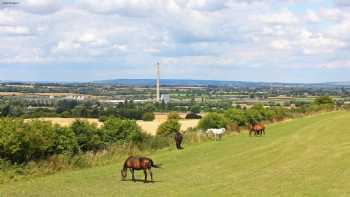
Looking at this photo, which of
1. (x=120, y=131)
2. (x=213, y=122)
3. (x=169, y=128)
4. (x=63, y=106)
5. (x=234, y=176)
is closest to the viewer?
(x=234, y=176)

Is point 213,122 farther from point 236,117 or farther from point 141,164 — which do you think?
point 141,164

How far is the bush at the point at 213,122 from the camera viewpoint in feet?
171

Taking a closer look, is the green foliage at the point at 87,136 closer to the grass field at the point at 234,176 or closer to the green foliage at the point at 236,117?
the grass field at the point at 234,176

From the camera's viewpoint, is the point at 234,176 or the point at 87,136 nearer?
the point at 234,176

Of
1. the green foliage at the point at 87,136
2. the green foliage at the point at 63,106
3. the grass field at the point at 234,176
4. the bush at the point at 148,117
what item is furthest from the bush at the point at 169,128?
the green foliage at the point at 63,106

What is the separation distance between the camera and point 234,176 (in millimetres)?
21859

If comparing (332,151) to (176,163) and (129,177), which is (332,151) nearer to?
(176,163)

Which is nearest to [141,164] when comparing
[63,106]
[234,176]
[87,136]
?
[234,176]

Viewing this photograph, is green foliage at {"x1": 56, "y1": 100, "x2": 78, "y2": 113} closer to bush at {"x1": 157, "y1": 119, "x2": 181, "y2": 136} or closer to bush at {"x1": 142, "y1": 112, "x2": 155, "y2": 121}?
bush at {"x1": 142, "y1": 112, "x2": 155, "y2": 121}

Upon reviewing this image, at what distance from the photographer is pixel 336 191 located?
54.9ft

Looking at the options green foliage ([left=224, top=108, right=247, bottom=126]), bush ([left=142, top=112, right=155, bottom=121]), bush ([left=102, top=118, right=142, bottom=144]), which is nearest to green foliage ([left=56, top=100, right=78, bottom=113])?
bush ([left=142, top=112, right=155, bottom=121])

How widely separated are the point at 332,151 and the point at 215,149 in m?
9.57

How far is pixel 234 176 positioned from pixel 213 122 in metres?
30.7

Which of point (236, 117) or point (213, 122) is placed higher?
point (236, 117)
